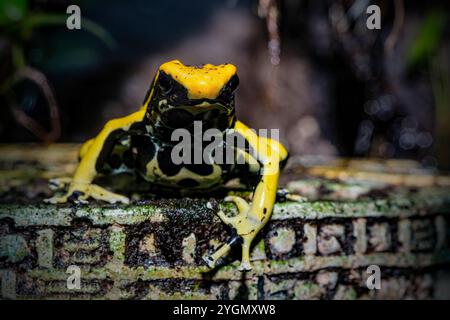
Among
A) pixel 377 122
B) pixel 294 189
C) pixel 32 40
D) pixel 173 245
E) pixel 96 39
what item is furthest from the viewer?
pixel 377 122

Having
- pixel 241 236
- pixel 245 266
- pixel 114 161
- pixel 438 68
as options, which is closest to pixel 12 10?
pixel 114 161

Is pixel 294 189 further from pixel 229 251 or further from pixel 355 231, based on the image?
pixel 229 251

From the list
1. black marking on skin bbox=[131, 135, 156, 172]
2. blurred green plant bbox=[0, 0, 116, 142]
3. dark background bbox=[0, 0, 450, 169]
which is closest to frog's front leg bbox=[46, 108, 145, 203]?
black marking on skin bbox=[131, 135, 156, 172]

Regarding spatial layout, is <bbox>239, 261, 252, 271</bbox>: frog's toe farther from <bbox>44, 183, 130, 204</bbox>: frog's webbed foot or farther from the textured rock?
<bbox>44, 183, 130, 204</bbox>: frog's webbed foot

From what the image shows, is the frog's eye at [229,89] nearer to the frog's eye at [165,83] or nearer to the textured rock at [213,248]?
the frog's eye at [165,83]

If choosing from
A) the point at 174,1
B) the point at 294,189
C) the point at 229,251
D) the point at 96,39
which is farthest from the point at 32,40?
the point at 229,251

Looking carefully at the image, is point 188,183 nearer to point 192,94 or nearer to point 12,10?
point 192,94

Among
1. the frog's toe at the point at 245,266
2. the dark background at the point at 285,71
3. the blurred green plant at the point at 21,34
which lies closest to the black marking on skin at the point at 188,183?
the frog's toe at the point at 245,266
